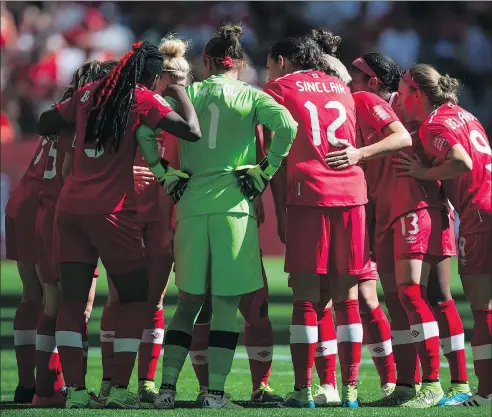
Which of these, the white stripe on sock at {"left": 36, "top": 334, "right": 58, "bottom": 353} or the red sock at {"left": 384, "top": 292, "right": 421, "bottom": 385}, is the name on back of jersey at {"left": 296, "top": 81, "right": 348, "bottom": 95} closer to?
the red sock at {"left": 384, "top": 292, "right": 421, "bottom": 385}

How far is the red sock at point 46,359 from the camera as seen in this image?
6.97 metres

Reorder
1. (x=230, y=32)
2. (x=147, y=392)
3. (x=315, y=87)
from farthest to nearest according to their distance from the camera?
(x=147, y=392), (x=315, y=87), (x=230, y=32)

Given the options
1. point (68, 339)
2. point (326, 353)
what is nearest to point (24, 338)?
point (68, 339)

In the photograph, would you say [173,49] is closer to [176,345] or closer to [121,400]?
[176,345]

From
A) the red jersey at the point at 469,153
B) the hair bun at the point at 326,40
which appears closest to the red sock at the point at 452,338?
the red jersey at the point at 469,153

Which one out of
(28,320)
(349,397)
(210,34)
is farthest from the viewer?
(210,34)

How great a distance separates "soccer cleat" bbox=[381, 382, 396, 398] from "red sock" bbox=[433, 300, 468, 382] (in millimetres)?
378

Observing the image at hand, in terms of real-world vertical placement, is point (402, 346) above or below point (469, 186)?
below

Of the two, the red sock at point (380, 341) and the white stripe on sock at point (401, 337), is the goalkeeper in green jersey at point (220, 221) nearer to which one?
the red sock at point (380, 341)

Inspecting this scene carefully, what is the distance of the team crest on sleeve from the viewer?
270 inches

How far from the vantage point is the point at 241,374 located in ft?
29.5

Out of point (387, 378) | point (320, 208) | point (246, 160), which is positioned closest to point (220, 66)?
point (246, 160)

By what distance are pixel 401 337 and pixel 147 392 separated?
1.61 metres

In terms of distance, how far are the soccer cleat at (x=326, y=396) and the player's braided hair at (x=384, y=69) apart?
6.42ft
